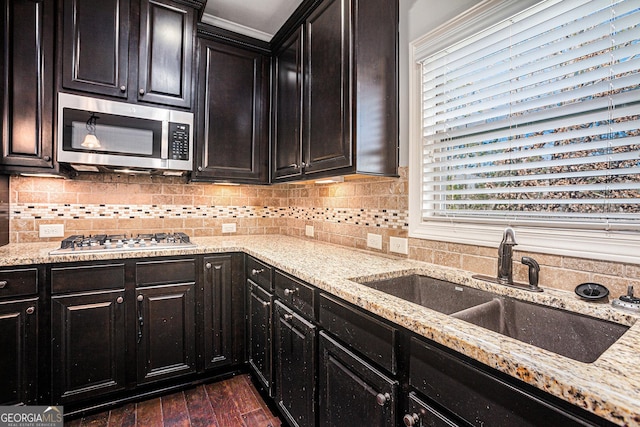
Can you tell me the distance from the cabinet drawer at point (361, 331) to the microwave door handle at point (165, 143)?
1556 millimetres

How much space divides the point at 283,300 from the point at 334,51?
1421 mm

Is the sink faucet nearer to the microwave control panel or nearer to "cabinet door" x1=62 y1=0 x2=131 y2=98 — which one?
the microwave control panel

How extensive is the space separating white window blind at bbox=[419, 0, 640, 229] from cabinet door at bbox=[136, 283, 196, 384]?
1.65 m

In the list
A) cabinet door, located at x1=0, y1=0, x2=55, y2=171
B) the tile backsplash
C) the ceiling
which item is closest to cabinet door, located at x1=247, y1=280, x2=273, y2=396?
the tile backsplash

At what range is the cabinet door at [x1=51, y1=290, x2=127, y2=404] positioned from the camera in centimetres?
179

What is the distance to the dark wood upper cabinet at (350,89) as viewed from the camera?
164 cm

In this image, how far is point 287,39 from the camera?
7.58ft

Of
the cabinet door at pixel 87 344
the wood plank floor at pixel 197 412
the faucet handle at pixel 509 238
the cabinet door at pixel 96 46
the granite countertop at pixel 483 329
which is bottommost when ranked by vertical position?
the wood plank floor at pixel 197 412

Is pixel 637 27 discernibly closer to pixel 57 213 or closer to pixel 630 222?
pixel 630 222

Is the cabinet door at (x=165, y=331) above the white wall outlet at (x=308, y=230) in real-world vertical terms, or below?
below

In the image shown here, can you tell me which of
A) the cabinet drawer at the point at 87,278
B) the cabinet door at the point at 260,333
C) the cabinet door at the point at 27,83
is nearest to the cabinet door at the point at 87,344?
the cabinet drawer at the point at 87,278

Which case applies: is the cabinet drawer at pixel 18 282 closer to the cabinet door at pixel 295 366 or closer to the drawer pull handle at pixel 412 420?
the cabinet door at pixel 295 366

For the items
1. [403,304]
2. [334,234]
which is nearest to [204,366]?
[334,234]

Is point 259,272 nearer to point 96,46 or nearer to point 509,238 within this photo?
point 509,238
